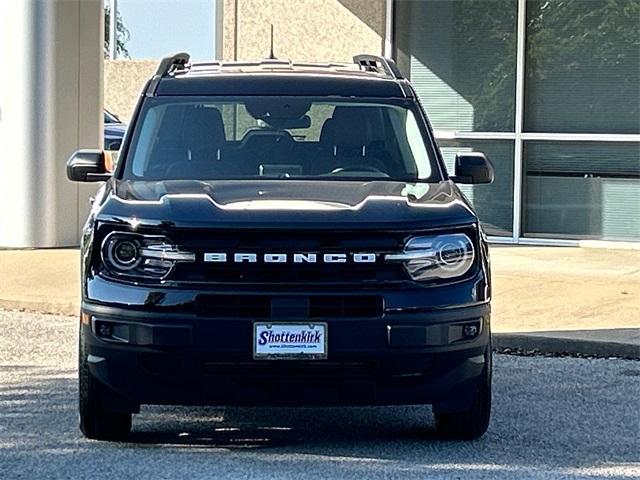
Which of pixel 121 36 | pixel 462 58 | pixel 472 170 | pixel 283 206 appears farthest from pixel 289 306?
pixel 121 36

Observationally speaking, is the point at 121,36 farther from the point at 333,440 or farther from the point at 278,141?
the point at 333,440

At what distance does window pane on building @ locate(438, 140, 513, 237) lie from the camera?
14.8 metres

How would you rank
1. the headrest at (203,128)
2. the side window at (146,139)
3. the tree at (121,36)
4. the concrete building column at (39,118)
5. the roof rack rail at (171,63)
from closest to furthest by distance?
the side window at (146,139) < the headrest at (203,128) < the roof rack rail at (171,63) < the concrete building column at (39,118) < the tree at (121,36)

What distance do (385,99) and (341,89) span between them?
10.0 inches

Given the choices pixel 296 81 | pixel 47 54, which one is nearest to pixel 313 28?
pixel 47 54

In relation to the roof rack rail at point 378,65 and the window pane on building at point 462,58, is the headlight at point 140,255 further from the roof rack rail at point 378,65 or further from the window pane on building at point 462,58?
the window pane on building at point 462,58

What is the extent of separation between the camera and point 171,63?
7926mm

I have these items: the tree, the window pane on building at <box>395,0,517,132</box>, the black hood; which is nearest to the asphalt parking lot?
the black hood

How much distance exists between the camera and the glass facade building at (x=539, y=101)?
14.2 m

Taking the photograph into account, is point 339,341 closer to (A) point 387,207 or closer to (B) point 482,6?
(A) point 387,207

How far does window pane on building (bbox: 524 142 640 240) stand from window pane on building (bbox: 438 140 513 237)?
0.67ft

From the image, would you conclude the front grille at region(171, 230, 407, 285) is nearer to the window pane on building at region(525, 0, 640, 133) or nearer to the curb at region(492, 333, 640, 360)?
the curb at region(492, 333, 640, 360)

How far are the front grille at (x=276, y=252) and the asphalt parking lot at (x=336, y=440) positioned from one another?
0.86 meters

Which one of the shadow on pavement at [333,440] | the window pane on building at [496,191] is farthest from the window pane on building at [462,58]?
the shadow on pavement at [333,440]
